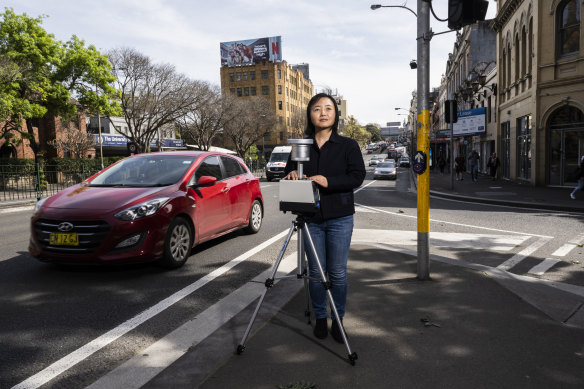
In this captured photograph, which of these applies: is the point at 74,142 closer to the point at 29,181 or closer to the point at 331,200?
the point at 29,181

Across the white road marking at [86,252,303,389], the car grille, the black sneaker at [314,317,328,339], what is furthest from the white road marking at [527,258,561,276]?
the car grille

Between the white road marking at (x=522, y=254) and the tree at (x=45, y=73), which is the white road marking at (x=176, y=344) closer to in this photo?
the white road marking at (x=522, y=254)

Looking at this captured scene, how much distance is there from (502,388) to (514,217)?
9456mm

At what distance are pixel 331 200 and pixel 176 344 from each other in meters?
1.66

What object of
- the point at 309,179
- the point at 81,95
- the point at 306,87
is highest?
the point at 306,87

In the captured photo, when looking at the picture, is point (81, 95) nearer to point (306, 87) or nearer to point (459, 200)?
point (459, 200)

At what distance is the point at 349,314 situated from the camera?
403 cm

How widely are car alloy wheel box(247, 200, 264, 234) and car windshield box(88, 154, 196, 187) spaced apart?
1964 millimetres

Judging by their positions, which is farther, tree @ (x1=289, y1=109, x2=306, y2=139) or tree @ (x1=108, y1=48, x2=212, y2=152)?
tree @ (x1=289, y1=109, x2=306, y2=139)

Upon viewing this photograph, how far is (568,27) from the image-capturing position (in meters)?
19.1

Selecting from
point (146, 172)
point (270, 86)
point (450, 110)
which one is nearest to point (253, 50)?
point (270, 86)

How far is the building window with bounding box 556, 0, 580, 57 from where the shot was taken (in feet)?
61.4

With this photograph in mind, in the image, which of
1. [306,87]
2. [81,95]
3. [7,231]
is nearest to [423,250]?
[7,231]

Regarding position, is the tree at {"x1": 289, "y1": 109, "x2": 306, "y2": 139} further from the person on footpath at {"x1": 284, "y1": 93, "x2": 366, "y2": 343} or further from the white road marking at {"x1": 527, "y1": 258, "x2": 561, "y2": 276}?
the person on footpath at {"x1": 284, "y1": 93, "x2": 366, "y2": 343}
